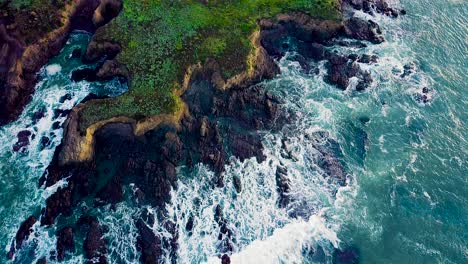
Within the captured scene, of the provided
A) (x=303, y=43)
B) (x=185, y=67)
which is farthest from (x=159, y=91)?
(x=303, y=43)

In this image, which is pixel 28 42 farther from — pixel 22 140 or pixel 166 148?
pixel 166 148

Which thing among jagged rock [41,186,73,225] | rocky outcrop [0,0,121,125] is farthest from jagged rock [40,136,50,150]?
jagged rock [41,186,73,225]

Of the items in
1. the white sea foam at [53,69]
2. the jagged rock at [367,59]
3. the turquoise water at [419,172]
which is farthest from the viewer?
the jagged rock at [367,59]

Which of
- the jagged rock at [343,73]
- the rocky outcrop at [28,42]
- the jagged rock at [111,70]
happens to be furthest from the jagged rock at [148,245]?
the jagged rock at [343,73]

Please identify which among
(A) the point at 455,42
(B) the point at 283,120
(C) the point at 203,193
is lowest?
(C) the point at 203,193

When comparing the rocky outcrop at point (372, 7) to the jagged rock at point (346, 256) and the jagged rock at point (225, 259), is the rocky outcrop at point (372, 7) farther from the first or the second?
the jagged rock at point (225, 259)

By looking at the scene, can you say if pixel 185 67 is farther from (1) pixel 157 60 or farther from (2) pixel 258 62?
(2) pixel 258 62

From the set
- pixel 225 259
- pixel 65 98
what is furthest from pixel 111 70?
pixel 225 259
